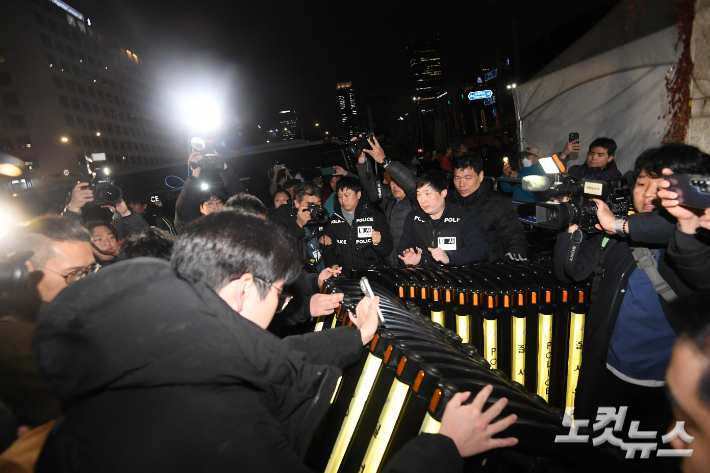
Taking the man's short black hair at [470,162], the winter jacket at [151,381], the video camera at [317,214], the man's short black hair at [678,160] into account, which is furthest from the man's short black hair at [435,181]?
the winter jacket at [151,381]

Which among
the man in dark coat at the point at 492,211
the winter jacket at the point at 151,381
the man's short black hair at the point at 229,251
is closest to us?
the winter jacket at the point at 151,381

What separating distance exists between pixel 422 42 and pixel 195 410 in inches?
5097

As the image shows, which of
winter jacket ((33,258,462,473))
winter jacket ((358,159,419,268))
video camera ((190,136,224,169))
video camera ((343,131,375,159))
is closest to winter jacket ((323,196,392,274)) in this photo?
winter jacket ((358,159,419,268))

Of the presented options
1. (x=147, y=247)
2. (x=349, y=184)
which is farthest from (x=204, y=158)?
(x=147, y=247)

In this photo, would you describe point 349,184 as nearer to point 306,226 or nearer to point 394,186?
point 306,226

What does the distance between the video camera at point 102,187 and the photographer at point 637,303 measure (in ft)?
15.9

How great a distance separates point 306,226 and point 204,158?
62.3 inches

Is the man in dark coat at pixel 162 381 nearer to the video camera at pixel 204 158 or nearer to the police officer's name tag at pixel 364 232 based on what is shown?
the police officer's name tag at pixel 364 232

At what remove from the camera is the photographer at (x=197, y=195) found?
4223 millimetres

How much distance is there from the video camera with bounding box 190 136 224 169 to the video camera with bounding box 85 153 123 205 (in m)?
0.94

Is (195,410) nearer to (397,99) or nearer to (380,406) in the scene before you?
(380,406)

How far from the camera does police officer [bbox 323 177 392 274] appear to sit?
4.30m

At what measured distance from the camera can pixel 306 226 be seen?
4543 mm

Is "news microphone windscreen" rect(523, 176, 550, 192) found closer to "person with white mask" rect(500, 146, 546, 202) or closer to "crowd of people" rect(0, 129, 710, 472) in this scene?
"crowd of people" rect(0, 129, 710, 472)
